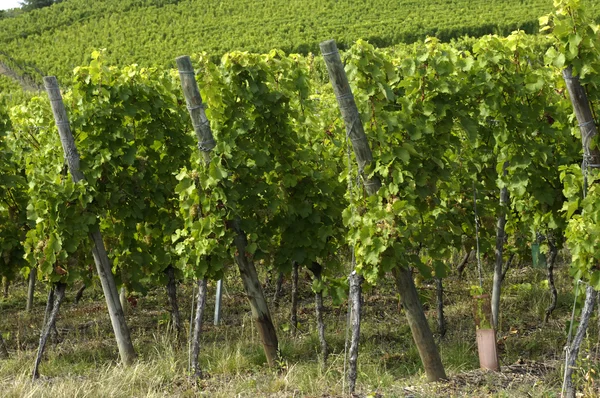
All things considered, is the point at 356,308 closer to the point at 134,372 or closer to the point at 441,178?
the point at 441,178

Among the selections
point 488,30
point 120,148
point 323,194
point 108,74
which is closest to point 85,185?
point 120,148

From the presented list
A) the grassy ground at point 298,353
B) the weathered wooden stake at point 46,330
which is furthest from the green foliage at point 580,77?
the weathered wooden stake at point 46,330

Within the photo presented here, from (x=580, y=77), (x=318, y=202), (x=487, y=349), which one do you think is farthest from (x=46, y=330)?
(x=580, y=77)

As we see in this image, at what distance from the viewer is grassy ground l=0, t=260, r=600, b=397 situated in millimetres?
4805

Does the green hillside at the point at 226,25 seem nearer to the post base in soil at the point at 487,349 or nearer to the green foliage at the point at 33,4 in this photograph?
the green foliage at the point at 33,4

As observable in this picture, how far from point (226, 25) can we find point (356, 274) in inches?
1467

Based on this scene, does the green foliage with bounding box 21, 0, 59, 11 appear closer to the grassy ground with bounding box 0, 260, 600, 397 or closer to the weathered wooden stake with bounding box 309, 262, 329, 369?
the grassy ground with bounding box 0, 260, 600, 397

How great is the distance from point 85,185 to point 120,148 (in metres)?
0.40

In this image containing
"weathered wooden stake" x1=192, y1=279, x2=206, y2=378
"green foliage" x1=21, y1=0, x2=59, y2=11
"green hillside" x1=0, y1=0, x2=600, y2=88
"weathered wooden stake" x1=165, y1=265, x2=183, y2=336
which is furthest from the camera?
"green foliage" x1=21, y1=0, x2=59, y2=11

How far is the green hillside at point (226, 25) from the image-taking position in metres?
34.4

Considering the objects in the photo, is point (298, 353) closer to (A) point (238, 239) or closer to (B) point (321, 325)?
(B) point (321, 325)

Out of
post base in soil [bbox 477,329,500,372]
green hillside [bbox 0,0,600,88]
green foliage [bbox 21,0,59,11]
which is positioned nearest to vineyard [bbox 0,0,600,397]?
post base in soil [bbox 477,329,500,372]

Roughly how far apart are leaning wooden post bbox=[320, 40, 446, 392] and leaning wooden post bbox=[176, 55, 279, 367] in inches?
41.7

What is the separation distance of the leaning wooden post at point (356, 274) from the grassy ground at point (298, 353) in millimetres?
174
